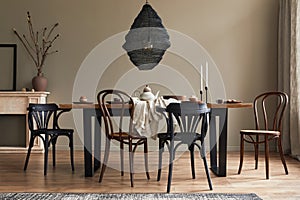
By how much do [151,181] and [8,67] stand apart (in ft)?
11.6

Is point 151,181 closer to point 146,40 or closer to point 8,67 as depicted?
point 146,40

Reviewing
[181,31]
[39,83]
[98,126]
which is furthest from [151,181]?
[181,31]

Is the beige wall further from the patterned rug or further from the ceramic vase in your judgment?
the patterned rug

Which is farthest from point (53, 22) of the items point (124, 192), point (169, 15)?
point (124, 192)

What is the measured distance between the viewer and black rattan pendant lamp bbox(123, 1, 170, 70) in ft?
18.9

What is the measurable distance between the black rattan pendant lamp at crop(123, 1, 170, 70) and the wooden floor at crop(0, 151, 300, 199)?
1568 mm

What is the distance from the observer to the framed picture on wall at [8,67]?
6793 mm

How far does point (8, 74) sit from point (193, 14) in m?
2.96

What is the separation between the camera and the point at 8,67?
6.81 metres

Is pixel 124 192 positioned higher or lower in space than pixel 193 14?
lower

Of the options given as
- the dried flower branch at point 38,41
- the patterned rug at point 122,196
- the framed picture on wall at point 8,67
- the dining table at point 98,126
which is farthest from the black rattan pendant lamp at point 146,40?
the patterned rug at point 122,196

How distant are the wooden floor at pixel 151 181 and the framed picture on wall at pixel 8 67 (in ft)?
5.50

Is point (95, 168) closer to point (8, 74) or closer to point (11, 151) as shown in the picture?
point (11, 151)

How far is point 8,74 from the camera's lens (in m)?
6.80
